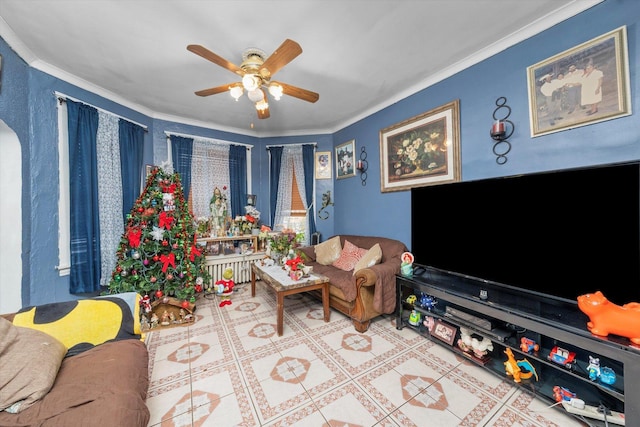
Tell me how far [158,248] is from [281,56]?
2.39 m

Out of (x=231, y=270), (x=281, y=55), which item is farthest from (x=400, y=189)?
(x=231, y=270)

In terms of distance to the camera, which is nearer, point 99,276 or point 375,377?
point 375,377

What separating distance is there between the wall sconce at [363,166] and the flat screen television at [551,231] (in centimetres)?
146

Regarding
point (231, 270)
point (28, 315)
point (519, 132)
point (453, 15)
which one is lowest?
point (231, 270)

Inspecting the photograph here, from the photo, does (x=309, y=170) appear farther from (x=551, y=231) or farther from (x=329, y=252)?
(x=551, y=231)

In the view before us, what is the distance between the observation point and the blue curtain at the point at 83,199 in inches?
96.4

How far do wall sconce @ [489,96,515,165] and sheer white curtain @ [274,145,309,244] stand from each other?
2.89 metres

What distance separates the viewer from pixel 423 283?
216 cm

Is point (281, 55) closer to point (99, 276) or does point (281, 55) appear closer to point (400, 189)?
point (400, 189)

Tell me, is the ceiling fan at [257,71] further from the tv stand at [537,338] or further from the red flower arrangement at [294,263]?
the tv stand at [537,338]

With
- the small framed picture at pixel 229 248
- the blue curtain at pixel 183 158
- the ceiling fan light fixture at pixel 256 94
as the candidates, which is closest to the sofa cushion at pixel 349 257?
the small framed picture at pixel 229 248

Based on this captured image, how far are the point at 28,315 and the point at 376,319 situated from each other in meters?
2.81

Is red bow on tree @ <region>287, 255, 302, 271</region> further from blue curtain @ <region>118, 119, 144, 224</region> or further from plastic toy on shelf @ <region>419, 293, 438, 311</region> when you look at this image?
blue curtain @ <region>118, 119, 144, 224</region>

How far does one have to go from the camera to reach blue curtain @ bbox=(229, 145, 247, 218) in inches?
160
